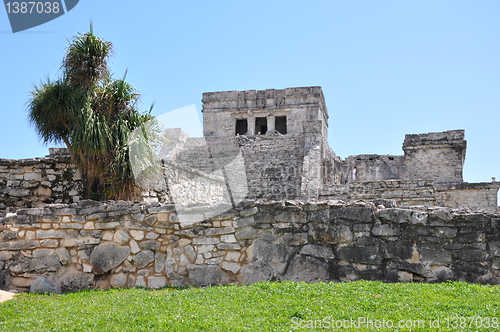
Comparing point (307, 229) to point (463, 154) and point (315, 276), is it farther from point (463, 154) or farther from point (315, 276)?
point (463, 154)

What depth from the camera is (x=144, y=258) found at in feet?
18.3

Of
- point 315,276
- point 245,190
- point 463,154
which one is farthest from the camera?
point 463,154

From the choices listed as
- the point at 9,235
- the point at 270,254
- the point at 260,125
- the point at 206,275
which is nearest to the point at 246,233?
the point at 270,254

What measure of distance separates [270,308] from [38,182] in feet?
19.4

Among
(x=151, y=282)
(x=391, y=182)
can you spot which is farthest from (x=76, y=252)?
(x=391, y=182)

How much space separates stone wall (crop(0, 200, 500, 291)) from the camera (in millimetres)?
5129

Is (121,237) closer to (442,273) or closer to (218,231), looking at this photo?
(218,231)

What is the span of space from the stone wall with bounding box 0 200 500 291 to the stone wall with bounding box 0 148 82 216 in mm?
2890

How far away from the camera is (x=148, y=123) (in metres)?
8.79

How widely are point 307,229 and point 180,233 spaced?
1.37 metres

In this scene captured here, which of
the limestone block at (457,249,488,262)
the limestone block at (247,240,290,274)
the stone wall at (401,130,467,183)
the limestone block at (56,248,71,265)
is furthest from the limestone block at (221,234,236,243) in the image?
the stone wall at (401,130,467,183)

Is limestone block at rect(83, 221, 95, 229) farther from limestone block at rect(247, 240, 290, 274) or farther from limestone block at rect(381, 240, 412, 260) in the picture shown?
limestone block at rect(381, 240, 412, 260)

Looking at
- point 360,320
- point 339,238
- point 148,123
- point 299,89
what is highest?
point 299,89

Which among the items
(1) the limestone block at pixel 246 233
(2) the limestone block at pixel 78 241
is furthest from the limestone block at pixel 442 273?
(2) the limestone block at pixel 78 241
